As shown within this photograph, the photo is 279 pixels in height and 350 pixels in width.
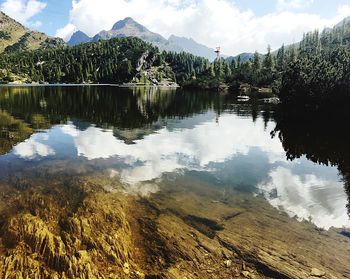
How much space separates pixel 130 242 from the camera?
18156 mm

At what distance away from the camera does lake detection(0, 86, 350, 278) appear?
16.4m

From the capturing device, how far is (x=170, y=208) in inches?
909

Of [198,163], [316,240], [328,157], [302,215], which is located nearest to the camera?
[316,240]

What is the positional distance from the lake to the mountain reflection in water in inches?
7.3

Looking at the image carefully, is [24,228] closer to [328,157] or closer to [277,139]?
[328,157]

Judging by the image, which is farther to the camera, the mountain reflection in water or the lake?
the mountain reflection in water

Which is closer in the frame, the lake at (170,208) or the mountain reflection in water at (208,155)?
the lake at (170,208)

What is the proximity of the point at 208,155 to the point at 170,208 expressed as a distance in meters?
18.4

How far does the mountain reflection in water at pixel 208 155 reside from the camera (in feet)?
93.2

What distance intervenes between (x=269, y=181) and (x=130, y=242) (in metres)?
17.9

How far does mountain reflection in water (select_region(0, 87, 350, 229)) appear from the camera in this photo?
93.2ft

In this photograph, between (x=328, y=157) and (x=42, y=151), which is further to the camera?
(x=328, y=157)

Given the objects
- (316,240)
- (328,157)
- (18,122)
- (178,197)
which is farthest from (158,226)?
(18,122)

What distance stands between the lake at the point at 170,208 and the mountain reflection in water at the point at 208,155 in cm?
18
